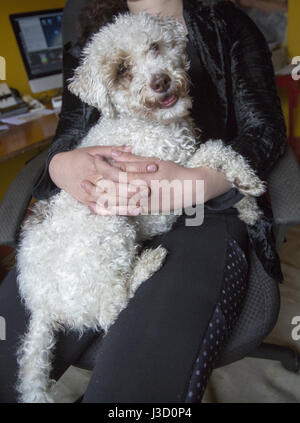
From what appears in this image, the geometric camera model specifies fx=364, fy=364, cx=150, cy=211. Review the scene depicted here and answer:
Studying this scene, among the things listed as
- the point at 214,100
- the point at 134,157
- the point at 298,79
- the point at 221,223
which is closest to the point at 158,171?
the point at 134,157

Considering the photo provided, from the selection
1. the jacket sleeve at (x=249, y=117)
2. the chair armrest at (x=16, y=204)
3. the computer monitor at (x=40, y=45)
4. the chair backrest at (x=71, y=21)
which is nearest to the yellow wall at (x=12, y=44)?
the computer monitor at (x=40, y=45)

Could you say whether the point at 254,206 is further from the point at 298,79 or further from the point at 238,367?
the point at 298,79

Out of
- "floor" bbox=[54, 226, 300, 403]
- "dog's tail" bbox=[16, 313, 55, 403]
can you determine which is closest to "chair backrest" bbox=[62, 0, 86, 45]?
"dog's tail" bbox=[16, 313, 55, 403]

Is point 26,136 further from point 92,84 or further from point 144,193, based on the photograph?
point 144,193

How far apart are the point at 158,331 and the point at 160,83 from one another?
2.13 ft

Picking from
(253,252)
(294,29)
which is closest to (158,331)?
(253,252)

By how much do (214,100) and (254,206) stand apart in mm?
385

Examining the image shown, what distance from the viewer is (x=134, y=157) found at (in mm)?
1052

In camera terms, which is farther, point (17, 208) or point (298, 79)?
point (298, 79)

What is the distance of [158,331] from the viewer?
816mm
